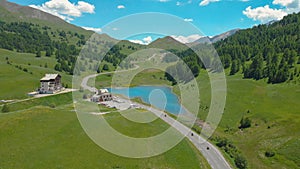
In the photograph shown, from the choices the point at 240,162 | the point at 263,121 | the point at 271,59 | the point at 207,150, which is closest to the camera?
the point at 240,162

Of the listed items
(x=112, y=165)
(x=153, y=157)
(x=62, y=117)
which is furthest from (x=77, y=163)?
(x=62, y=117)

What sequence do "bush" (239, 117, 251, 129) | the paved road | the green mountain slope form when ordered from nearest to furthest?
the paved road
"bush" (239, 117, 251, 129)
the green mountain slope

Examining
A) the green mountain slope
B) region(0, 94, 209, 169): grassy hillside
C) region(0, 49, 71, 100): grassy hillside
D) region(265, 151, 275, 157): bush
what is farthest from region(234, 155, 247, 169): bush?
region(0, 49, 71, 100): grassy hillside

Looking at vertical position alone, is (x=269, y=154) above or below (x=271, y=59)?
below

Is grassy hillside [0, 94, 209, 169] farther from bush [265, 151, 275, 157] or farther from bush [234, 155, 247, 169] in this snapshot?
bush [265, 151, 275, 157]

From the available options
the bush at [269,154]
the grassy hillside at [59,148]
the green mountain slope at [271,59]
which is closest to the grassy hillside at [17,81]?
the grassy hillside at [59,148]

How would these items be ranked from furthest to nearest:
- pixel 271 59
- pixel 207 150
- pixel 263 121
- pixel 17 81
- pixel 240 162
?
pixel 271 59
pixel 17 81
pixel 263 121
pixel 207 150
pixel 240 162

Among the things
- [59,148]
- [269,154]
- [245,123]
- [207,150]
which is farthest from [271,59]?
[59,148]

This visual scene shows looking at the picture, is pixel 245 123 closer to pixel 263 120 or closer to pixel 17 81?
pixel 263 120
